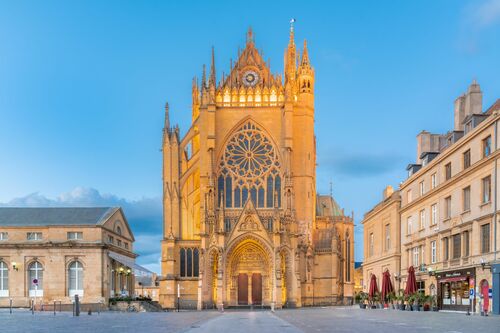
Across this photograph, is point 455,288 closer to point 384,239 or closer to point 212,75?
point 384,239

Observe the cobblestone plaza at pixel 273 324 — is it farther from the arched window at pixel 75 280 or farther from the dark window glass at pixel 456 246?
the arched window at pixel 75 280

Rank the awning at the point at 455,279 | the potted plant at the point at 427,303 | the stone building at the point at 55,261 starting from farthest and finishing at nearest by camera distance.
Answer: the stone building at the point at 55,261 < the potted plant at the point at 427,303 < the awning at the point at 455,279

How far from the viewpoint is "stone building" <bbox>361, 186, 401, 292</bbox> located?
73188 millimetres

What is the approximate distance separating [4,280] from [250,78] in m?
41.5

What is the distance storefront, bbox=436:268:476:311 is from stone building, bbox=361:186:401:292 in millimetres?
12803

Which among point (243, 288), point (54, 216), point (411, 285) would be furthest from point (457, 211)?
point (54, 216)

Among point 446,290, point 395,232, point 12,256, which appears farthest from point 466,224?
point 12,256

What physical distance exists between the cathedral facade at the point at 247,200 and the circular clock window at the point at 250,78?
0.50ft

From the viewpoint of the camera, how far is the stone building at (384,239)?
73.2m

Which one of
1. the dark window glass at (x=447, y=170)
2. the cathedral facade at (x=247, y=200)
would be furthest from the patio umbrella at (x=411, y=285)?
the cathedral facade at (x=247, y=200)

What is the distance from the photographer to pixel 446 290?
186ft

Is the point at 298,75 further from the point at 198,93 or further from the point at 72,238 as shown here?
the point at 72,238

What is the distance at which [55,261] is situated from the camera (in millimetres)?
79500

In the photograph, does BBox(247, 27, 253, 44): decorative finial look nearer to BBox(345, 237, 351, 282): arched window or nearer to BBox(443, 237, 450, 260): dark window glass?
BBox(345, 237, 351, 282): arched window
